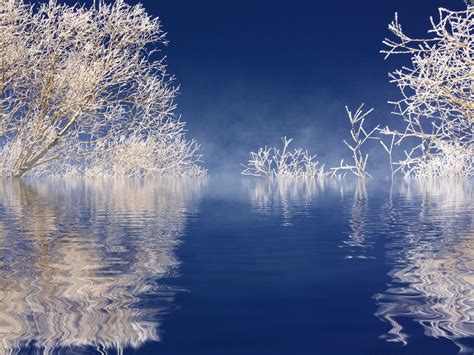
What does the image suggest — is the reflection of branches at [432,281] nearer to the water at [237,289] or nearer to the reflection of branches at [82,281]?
the water at [237,289]

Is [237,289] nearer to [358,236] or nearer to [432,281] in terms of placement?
[432,281]

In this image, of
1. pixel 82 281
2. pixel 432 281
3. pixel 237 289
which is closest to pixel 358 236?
pixel 432 281

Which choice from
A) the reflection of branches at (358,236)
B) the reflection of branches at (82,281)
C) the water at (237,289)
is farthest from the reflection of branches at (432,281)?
the reflection of branches at (82,281)

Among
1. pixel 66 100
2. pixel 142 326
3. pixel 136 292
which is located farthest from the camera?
pixel 66 100

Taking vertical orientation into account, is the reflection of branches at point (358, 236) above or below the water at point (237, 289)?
above

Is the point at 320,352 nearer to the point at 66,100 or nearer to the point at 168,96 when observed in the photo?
the point at 66,100

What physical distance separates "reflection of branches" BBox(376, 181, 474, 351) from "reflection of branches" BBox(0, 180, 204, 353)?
95 cm

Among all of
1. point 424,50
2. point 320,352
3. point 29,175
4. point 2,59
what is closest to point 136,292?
point 320,352

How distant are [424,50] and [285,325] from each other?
6.96 m

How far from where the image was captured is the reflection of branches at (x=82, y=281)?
2.13 metres

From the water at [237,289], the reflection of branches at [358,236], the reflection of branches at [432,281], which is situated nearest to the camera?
the water at [237,289]

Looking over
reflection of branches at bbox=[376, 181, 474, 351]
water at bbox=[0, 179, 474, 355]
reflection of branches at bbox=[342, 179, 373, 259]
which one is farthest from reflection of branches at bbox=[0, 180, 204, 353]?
reflection of branches at bbox=[342, 179, 373, 259]

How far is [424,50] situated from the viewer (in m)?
8.40

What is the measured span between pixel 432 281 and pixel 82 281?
5.55 ft
